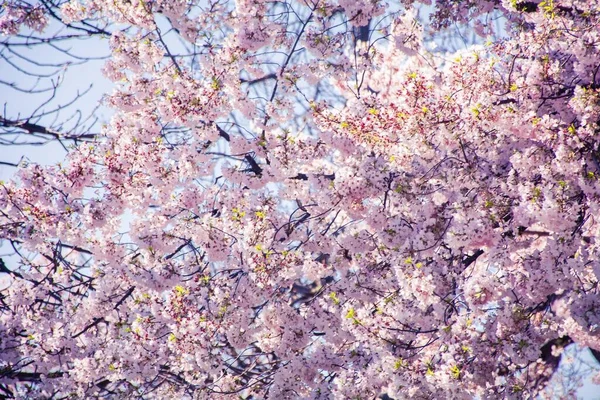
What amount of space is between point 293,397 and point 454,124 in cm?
388

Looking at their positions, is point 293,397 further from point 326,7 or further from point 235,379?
point 326,7

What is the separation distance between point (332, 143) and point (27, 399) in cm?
583

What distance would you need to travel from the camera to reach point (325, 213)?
6562 millimetres

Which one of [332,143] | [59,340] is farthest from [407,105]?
[59,340]

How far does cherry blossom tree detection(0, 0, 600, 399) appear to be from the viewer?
563cm

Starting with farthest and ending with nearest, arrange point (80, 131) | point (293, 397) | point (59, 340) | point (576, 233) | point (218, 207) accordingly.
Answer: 1. point (80, 131)
2. point (59, 340)
3. point (218, 207)
4. point (293, 397)
5. point (576, 233)

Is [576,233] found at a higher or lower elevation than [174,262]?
lower

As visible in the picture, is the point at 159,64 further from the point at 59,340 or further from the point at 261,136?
the point at 59,340

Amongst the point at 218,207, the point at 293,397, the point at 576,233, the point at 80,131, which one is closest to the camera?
the point at 576,233

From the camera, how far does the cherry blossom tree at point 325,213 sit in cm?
563

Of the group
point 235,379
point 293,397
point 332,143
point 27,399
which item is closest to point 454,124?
point 332,143

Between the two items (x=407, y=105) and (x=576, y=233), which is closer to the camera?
(x=576, y=233)

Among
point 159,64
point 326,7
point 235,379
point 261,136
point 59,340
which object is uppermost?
point 159,64

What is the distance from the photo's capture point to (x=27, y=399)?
25.6 ft
